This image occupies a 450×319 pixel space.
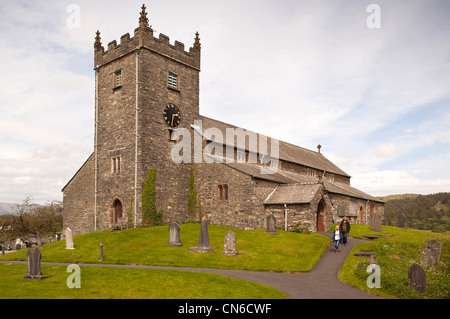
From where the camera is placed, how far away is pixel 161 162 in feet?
105

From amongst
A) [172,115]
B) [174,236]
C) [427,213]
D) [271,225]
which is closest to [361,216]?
[271,225]

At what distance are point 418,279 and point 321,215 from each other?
16.8m

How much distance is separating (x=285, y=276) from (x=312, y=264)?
2.83 meters

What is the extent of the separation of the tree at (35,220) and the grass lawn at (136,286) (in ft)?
102

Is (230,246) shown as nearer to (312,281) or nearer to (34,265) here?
(312,281)

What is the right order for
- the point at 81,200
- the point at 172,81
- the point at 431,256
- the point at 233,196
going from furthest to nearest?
the point at 81,200
the point at 172,81
the point at 233,196
the point at 431,256

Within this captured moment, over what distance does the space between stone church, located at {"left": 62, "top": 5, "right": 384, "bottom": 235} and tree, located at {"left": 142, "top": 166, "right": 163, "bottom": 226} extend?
19.6 inches

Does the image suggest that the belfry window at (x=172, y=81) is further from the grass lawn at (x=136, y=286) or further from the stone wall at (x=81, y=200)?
the grass lawn at (x=136, y=286)

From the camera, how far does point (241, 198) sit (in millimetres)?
30984

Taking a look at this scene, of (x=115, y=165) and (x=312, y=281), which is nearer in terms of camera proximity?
(x=312, y=281)

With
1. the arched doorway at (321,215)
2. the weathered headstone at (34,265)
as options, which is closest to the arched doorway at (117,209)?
the weathered headstone at (34,265)

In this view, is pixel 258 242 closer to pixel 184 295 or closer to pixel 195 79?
pixel 184 295

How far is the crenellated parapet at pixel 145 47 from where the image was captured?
31594mm

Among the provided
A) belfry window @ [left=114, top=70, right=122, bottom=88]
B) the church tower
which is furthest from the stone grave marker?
Result: belfry window @ [left=114, top=70, right=122, bottom=88]
